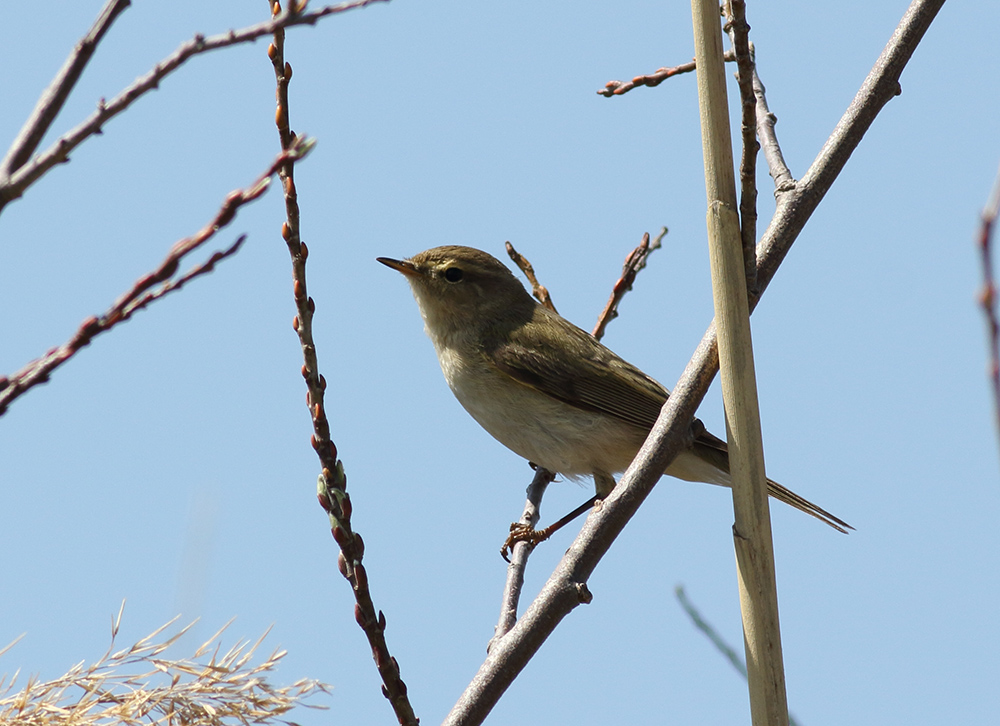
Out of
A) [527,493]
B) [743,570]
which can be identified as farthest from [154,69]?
[527,493]

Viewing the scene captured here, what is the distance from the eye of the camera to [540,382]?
176 inches

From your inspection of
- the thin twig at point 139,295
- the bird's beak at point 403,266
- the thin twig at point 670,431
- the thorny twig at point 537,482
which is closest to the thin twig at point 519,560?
the thorny twig at point 537,482

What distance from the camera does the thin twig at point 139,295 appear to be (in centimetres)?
99

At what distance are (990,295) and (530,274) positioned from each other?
12.3ft

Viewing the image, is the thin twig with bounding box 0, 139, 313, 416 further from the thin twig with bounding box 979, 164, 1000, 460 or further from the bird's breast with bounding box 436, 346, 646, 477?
the bird's breast with bounding box 436, 346, 646, 477

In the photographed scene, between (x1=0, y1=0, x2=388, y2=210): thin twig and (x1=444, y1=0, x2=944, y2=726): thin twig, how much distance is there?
51.1 inches

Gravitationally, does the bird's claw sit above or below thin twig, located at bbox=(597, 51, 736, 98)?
below

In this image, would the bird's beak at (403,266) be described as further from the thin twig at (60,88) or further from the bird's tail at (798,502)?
the thin twig at (60,88)

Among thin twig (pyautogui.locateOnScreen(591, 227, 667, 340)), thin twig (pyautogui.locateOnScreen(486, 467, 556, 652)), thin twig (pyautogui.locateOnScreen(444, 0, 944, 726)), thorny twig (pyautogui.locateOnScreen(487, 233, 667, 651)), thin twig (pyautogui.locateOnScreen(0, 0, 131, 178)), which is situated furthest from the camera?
thin twig (pyautogui.locateOnScreen(591, 227, 667, 340))

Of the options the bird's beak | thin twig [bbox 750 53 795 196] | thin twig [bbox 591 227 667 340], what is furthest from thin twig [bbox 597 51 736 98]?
the bird's beak

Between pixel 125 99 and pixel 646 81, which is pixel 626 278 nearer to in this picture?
pixel 646 81

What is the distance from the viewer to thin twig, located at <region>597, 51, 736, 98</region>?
281 centimetres

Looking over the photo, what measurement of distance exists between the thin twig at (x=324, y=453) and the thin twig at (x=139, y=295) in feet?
2.33

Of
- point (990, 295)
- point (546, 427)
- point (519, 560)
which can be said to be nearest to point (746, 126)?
point (990, 295)
